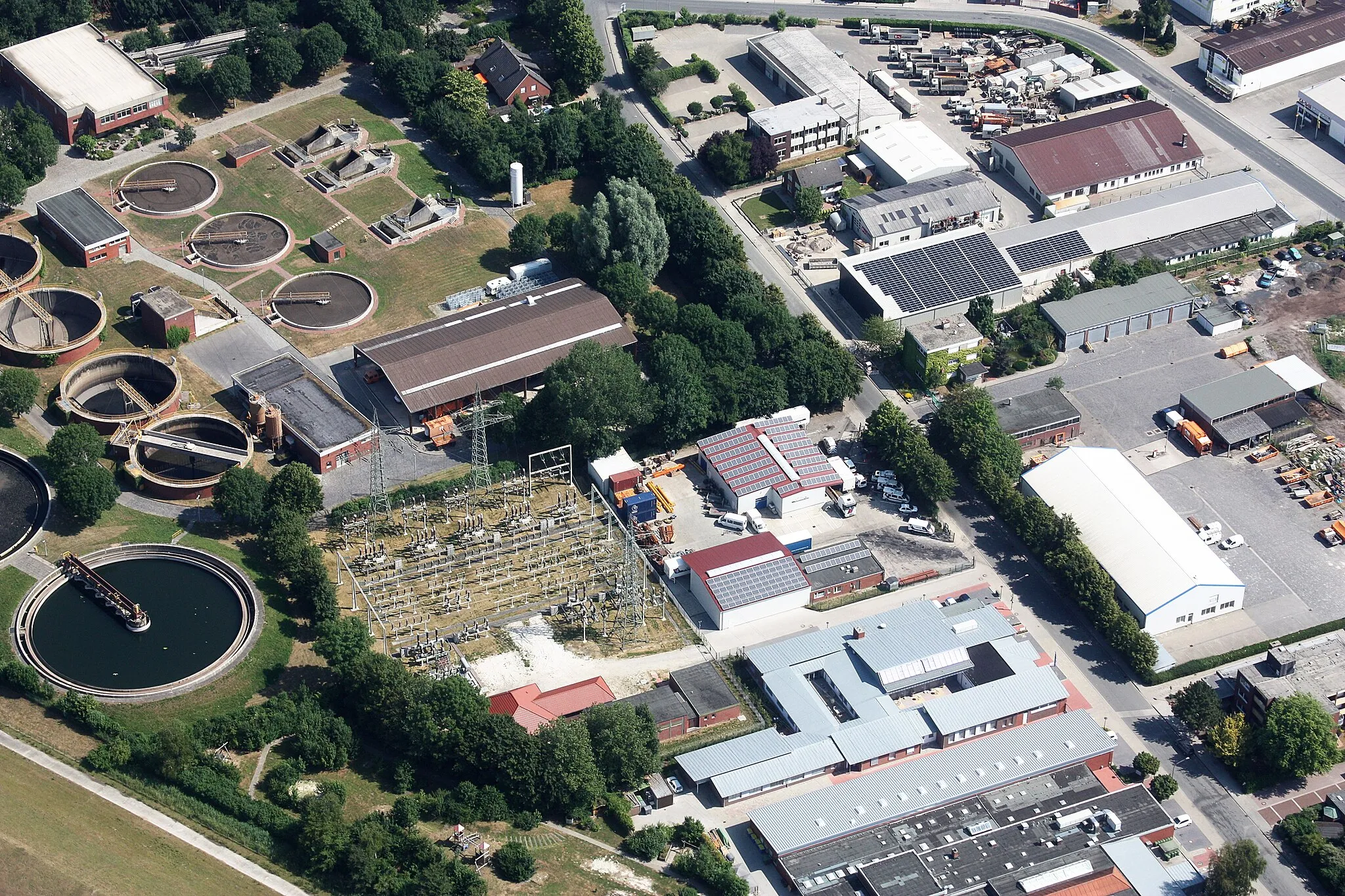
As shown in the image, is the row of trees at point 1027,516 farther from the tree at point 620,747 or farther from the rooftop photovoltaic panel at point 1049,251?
the tree at point 620,747

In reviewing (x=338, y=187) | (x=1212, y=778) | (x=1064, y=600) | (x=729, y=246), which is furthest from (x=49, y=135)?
(x=1212, y=778)

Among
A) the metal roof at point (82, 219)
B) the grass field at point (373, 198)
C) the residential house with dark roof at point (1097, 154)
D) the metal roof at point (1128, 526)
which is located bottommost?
the metal roof at point (82, 219)

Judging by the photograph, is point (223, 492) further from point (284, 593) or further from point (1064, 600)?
point (1064, 600)

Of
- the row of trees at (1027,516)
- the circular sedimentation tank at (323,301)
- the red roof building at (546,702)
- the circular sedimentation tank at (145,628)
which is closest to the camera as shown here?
the red roof building at (546,702)

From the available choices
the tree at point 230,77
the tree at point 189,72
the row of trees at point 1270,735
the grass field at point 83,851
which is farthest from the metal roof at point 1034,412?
the tree at point 189,72

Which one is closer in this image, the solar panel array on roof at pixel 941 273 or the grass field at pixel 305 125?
the solar panel array on roof at pixel 941 273
